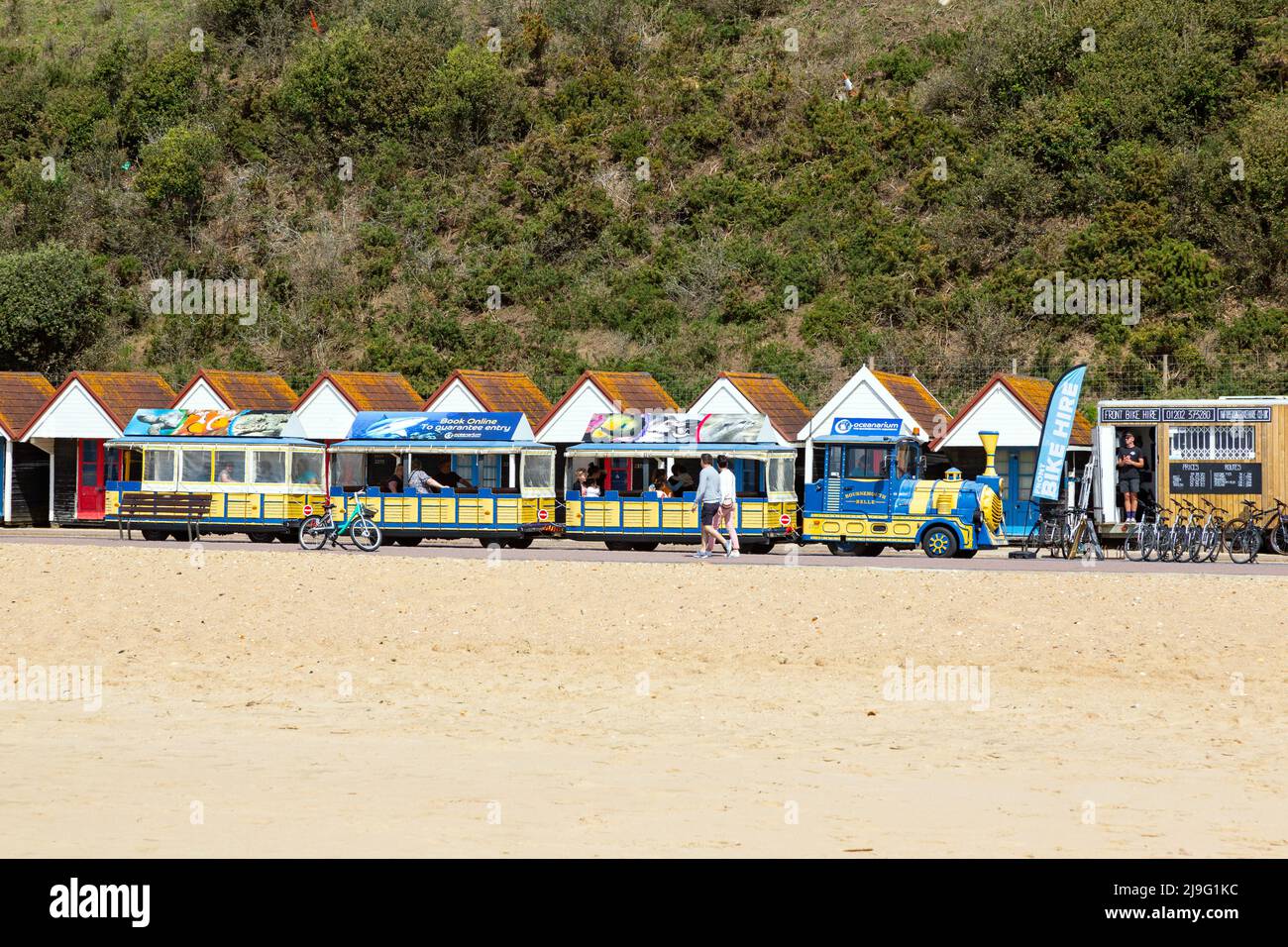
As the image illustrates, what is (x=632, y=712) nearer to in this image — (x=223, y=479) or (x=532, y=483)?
(x=532, y=483)

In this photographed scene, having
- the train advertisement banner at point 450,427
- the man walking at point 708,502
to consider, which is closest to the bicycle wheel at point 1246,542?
the man walking at point 708,502

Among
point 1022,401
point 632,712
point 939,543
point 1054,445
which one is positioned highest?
point 1022,401

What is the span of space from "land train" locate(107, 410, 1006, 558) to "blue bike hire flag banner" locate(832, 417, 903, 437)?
A: 7.4 inches

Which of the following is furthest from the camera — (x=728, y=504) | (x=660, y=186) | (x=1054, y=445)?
(x=660, y=186)

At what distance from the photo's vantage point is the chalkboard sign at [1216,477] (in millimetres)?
34625

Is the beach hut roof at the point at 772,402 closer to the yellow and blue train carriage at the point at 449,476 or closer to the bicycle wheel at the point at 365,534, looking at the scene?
the yellow and blue train carriage at the point at 449,476

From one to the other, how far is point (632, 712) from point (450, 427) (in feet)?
66.5

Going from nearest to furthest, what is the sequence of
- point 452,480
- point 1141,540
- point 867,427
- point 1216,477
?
point 1141,540, point 867,427, point 1216,477, point 452,480

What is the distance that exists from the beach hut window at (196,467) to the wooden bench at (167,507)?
0.43 m

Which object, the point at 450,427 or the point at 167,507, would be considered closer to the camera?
the point at 450,427

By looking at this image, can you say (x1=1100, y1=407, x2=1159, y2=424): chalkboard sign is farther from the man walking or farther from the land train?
the man walking

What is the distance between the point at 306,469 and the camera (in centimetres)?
3925

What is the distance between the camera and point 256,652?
21.0 meters

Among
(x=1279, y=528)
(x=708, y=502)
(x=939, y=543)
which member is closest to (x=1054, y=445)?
(x=939, y=543)
